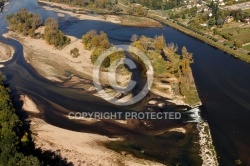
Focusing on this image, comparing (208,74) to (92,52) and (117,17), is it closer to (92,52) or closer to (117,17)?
(92,52)

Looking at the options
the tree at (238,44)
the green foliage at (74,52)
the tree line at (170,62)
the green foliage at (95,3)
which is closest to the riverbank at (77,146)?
the tree line at (170,62)

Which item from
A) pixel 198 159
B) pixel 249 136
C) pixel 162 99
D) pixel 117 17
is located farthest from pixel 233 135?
pixel 117 17

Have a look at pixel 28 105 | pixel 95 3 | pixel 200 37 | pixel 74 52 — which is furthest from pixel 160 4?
pixel 28 105

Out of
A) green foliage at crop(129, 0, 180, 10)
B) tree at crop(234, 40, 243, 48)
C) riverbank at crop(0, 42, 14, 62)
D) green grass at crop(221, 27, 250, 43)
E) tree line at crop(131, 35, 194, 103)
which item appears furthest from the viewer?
green foliage at crop(129, 0, 180, 10)

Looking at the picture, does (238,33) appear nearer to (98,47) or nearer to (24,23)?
(98,47)

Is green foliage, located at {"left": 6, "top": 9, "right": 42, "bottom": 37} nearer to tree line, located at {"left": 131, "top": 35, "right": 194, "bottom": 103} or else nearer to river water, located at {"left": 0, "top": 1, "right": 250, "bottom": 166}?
river water, located at {"left": 0, "top": 1, "right": 250, "bottom": 166}

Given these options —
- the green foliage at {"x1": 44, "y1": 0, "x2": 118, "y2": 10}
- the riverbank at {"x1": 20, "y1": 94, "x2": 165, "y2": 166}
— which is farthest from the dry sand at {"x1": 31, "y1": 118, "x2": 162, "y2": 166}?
the green foliage at {"x1": 44, "y1": 0, "x2": 118, "y2": 10}
